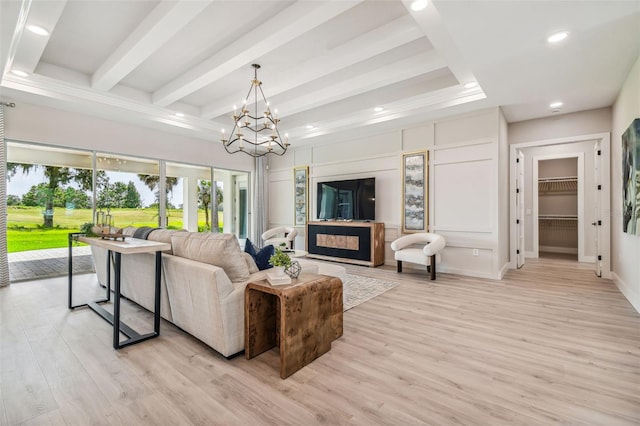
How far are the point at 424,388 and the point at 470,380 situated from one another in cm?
34

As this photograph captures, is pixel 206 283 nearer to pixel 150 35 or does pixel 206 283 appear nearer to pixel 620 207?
pixel 150 35

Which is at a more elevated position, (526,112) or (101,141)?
(526,112)

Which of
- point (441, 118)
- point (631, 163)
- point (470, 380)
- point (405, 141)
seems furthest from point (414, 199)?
point (470, 380)

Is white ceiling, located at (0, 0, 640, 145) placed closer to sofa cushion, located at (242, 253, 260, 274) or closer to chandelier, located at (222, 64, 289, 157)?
chandelier, located at (222, 64, 289, 157)

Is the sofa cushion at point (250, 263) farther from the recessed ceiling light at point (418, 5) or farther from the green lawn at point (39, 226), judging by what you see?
the green lawn at point (39, 226)

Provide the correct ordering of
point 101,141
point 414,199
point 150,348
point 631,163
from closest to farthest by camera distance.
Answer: point 150,348, point 631,163, point 101,141, point 414,199

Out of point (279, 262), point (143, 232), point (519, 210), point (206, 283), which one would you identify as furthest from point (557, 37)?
point (143, 232)

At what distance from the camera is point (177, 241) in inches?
107

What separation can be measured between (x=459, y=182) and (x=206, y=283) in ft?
14.8

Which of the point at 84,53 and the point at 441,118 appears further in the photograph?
the point at 441,118

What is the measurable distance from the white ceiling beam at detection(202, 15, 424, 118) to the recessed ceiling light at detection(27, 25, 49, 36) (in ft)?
8.36

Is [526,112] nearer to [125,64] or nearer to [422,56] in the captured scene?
[422,56]

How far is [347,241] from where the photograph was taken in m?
6.12

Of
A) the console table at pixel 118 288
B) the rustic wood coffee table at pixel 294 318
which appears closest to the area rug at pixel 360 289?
the rustic wood coffee table at pixel 294 318
